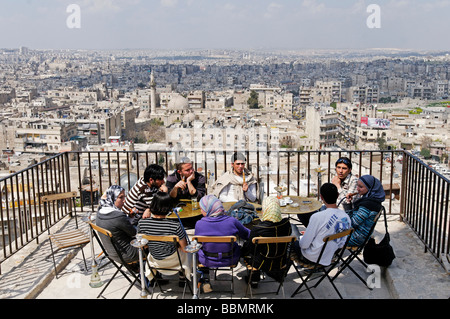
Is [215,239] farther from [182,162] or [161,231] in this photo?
[182,162]

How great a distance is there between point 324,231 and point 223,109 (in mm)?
80004

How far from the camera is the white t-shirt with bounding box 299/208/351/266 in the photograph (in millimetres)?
2924

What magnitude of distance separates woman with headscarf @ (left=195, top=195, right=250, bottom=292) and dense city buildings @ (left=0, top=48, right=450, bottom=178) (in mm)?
3731

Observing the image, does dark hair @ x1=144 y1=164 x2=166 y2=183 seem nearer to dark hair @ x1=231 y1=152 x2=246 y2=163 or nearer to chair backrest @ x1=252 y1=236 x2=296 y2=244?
dark hair @ x1=231 y1=152 x2=246 y2=163

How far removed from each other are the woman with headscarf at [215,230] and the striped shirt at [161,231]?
149 millimetres

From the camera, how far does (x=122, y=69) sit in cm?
15050

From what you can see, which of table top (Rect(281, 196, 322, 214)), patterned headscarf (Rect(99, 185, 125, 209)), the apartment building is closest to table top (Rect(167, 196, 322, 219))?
table top (Rect(281, 196, 322, 214))

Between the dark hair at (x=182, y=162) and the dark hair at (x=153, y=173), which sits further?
the dark hair at (x=182, y=162)

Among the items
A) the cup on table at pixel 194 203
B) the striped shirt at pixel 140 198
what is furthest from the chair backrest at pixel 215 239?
the striped shirt at pixel 140 198

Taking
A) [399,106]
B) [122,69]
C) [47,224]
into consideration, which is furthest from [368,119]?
[122,69]

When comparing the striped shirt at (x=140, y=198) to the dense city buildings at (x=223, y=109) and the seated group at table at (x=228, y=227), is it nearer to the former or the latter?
the seated group at table at (x=228, y=227)

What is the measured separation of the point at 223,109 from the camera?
8238cm

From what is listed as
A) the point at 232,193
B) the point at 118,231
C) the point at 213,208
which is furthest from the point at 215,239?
the point at 232,193

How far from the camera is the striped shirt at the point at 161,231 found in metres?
2.83
